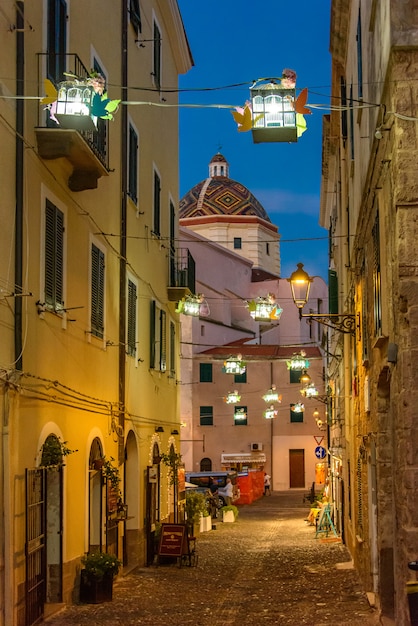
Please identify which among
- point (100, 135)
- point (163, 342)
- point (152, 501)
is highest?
point (100, 135)

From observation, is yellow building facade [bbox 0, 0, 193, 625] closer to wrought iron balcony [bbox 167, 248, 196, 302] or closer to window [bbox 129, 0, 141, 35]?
window [bbox 129, 0, 141, 35]

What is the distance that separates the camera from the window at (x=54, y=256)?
48.7 feet

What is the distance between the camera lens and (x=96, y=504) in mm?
18812

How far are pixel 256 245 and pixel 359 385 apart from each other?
181 feet

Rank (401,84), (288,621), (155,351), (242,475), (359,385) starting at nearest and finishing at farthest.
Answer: (401,84) < (288,621) < (359,385) < (155,351) < (242,475)

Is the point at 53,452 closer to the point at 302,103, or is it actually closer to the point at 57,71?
the point at 57,71

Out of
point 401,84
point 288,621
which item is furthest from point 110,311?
point 401,84

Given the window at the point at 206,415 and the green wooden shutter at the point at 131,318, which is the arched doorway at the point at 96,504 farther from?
the window at the point at 206,415

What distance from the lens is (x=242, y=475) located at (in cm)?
5438

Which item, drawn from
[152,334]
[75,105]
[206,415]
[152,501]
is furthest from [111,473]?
[206,415]

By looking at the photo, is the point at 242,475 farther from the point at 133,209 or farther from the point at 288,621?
the point at 288,621

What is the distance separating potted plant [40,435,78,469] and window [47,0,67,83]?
531 centimetres

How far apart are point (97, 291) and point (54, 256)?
3.39 m

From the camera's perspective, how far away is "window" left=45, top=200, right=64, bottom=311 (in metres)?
14.8
